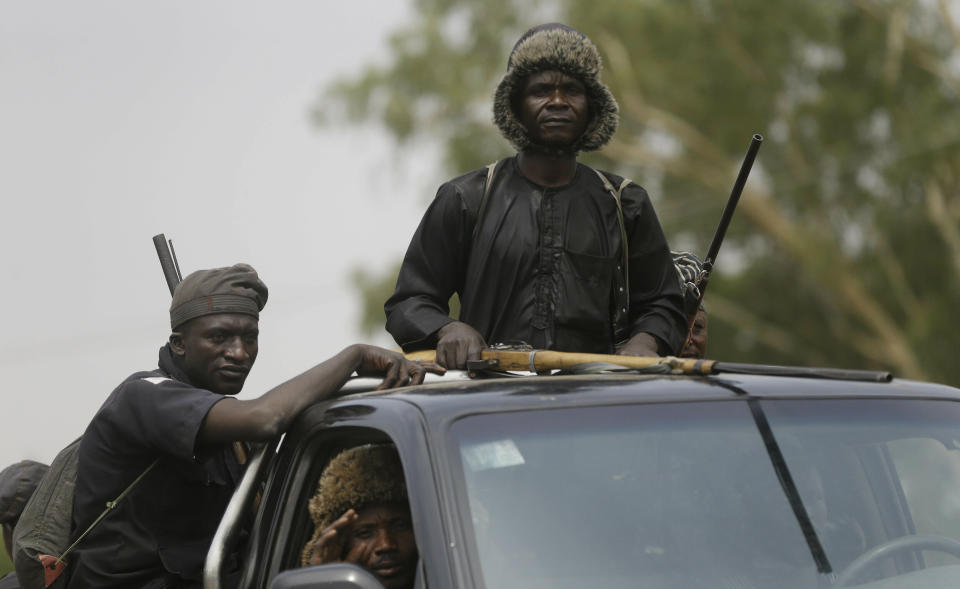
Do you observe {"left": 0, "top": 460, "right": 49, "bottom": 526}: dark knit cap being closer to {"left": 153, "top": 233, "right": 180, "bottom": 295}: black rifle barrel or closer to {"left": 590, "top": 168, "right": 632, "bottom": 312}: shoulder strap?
{"left": 153, "top": 233, "right": 180, "bottom": 295}: black rifle barrel

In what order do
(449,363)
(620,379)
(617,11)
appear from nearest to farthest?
(620,379) < (449,363) < (617,11)

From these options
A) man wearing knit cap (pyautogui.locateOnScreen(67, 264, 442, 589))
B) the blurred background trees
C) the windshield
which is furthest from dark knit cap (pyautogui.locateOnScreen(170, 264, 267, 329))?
the blurred background trees

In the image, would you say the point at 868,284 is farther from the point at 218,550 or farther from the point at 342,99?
the point at 218,550

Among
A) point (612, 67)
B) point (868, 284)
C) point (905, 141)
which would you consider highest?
point (612, 67)

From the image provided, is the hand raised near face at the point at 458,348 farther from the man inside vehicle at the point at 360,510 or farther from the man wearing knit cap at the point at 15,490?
the man wearing knit cap at the point at 15,490

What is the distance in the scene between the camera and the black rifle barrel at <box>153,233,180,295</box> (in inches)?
205

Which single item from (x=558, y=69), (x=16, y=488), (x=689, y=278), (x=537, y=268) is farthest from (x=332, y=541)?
(x=689, y=278)

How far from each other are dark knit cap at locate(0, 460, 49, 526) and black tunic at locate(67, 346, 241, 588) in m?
0.46

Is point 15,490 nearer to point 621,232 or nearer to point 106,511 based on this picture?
point 106,511

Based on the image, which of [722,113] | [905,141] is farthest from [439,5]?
[905,141]

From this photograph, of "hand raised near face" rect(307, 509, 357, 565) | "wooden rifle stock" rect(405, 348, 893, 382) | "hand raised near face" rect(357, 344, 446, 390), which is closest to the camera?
"wooden rifle stock" rect(405, 348, 893, 382)

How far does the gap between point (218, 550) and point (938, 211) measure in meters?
21.9

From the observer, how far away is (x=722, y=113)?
25688mm

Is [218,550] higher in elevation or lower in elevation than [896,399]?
lower
